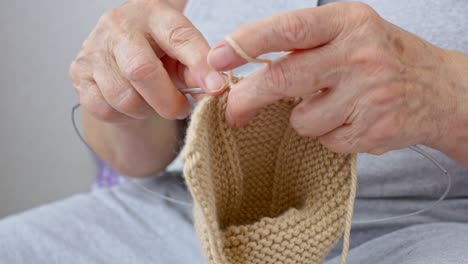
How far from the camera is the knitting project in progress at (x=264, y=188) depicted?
0.56m

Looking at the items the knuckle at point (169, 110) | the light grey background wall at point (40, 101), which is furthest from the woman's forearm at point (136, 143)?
the light grey background wall at point (40, 101)

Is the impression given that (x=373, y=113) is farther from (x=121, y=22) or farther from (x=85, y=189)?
(x=85, y=189)

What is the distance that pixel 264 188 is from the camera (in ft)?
2.36

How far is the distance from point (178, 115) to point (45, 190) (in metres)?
1.17

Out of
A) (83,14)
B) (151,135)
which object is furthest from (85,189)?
(151,135)

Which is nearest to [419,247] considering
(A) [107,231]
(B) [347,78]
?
(B) [347,78]

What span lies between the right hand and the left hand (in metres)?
0.07

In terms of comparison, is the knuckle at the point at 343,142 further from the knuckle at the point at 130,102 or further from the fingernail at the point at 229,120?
the knuckle at the point at 130,102

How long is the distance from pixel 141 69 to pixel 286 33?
0.19m

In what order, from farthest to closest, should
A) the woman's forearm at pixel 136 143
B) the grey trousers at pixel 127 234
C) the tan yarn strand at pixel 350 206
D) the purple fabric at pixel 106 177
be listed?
1. the purple fabric at pixel 106 177
2. the woman's forearm at pixel 136 143
3. the grey trousers at pixel 127 234
4. the tan yarn strand at pixel 350 206

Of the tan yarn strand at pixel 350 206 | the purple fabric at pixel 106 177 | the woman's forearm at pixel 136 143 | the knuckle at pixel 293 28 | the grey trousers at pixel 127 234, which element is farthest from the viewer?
the purple fabric at pixel 106 177

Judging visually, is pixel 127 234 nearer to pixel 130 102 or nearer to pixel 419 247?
pixel 130 102

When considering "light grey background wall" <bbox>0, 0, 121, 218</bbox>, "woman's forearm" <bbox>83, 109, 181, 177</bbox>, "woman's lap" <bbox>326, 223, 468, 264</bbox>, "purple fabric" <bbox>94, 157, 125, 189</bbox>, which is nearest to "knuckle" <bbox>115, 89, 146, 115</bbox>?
"woman's forearm" <bbox>83, 109, 181, 177</bbox>

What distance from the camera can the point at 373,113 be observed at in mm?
564
